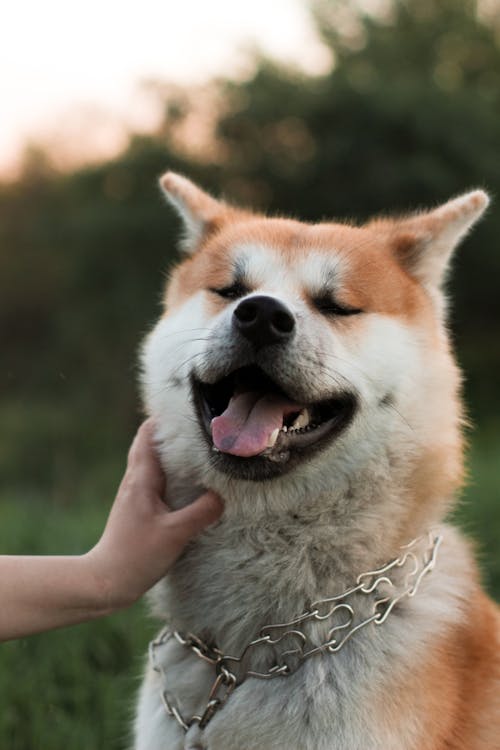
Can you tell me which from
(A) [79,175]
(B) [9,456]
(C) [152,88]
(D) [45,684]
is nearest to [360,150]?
(C) [152,88]

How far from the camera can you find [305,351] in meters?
2.41

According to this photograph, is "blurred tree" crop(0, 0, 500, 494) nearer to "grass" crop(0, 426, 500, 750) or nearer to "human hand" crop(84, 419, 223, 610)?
"grass" crop(0, 426, 500, 750)

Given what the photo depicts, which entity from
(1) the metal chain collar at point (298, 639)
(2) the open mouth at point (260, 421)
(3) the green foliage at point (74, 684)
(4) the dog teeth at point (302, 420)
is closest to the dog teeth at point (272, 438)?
(2) the open mouth at point (260, 421)

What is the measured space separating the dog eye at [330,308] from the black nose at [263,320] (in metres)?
0.27

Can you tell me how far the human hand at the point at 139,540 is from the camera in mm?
2229

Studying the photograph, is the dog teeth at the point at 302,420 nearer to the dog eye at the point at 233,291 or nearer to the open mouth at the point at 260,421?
the open mouth at the point at 260,421

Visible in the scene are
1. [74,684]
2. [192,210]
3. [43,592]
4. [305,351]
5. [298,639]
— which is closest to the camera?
[43,592]

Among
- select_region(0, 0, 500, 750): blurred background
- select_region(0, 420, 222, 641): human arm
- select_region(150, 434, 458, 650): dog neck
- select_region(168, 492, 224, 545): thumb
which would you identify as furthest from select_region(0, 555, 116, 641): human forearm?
select_region(0, 0, 500, 750): blurred background

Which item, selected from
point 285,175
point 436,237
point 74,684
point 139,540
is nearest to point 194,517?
point 139,540

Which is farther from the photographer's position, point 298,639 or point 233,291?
point 233,291

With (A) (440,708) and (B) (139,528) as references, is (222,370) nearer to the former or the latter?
(B) (139,528)

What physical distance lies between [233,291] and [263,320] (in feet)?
1.38

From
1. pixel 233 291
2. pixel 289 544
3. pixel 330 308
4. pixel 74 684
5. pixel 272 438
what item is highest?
pixel 233 291

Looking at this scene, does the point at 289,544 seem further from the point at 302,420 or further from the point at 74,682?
the point at 74,682
